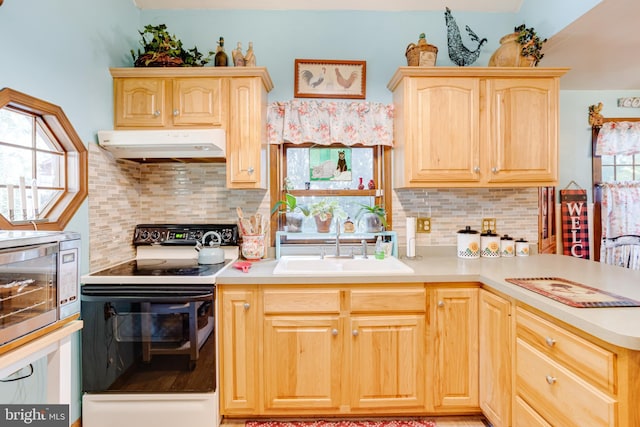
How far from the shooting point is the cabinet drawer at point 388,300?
73.2 inches

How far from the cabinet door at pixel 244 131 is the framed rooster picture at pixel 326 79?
423 millimetres

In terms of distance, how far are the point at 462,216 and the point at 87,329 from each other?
8.29ft

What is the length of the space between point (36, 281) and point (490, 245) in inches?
97.0

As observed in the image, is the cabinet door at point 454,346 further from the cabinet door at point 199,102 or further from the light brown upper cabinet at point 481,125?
the cabinet door at point 199,102

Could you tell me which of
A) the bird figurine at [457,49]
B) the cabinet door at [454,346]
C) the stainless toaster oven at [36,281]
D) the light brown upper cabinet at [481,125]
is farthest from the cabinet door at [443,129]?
the stainless toaster oven at [36,281]

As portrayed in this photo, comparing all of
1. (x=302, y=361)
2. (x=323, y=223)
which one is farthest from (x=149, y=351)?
(x=323, y=223)

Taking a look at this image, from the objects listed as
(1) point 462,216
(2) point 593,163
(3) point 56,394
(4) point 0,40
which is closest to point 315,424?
(3) point 56,394

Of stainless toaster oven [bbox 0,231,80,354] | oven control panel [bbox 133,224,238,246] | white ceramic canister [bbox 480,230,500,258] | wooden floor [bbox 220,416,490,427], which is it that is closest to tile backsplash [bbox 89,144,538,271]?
oven control panel [bbox 133,224,238,246]

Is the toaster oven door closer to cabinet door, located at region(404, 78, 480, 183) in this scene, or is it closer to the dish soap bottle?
the dish soap bottle

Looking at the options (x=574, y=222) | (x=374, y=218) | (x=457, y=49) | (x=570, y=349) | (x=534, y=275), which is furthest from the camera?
(x=574, y=222)

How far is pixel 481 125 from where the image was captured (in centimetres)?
220

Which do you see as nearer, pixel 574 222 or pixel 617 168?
pixel 574 222

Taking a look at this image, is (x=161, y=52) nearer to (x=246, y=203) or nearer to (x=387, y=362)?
(x=246, y=203)

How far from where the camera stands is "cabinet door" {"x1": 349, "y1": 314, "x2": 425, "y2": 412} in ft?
6.13
